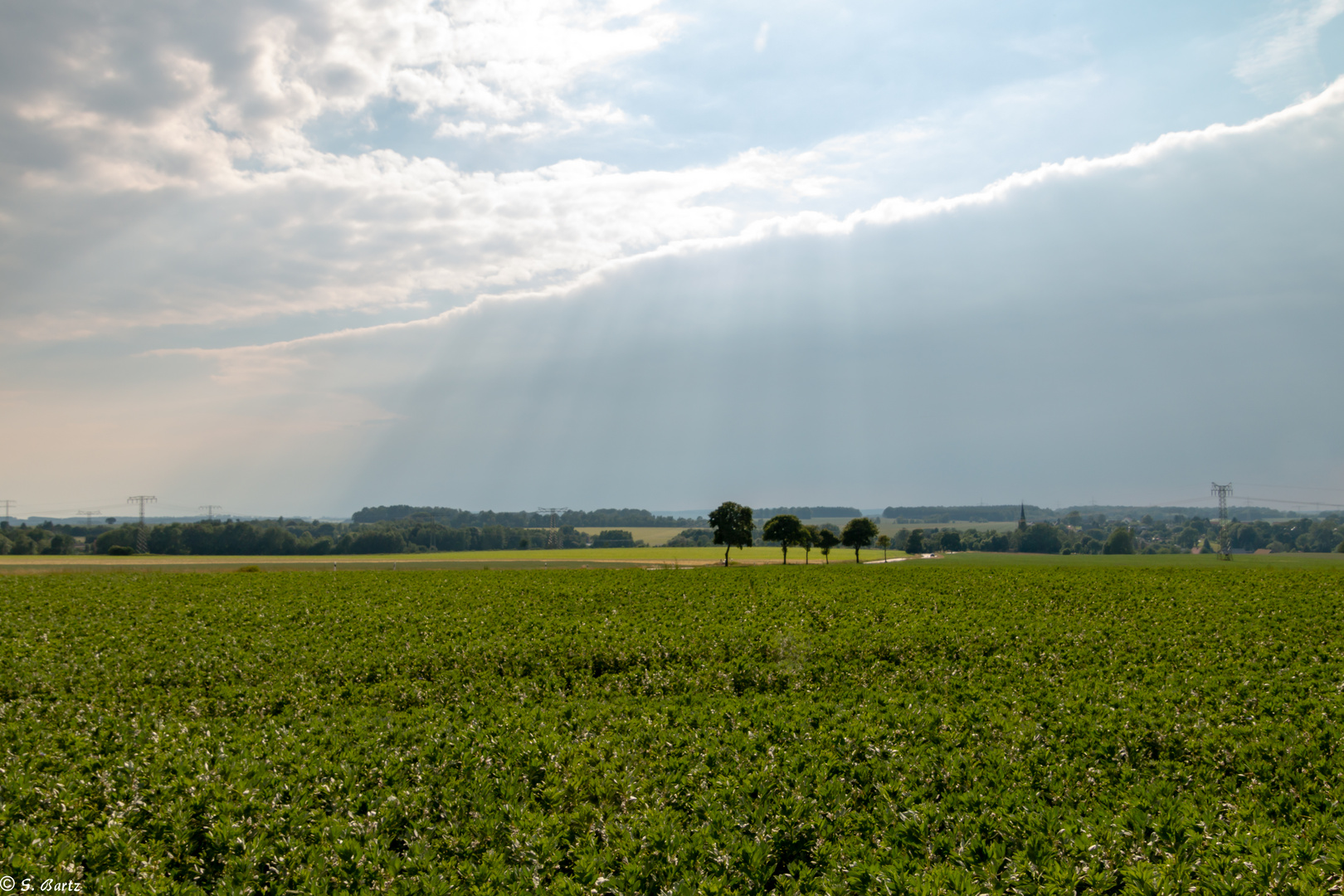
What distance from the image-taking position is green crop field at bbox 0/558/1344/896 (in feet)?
23.5

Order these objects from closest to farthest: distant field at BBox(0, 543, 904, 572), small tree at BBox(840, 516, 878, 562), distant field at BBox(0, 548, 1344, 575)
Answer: distant field at BBox(0, 548, 1344, 575), distant field at BBox(0, 543, 904, 572), small tree at BBox(840, 516, 878, 562)

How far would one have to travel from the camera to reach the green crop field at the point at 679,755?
7176 millimetres

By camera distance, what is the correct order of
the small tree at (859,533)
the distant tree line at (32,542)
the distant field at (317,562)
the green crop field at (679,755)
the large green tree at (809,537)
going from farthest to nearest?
the distant tree line at (32,542) → the small tree at (859,533) → the large green tree at (809,537) → the distant field at (317,562) → the green crop field at (679,755)

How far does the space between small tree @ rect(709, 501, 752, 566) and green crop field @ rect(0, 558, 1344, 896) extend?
52106mm

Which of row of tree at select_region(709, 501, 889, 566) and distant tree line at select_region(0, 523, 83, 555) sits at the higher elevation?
row of tree at select_region(709, 501, 889, 566)

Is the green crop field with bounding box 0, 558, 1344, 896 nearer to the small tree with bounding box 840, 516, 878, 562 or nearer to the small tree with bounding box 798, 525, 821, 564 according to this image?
the small tree with bounding box 840, 516, 878, 562

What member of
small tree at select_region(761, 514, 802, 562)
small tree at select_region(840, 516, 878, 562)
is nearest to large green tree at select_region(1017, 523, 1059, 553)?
small tree at select_region(840, 516, 878, 562)

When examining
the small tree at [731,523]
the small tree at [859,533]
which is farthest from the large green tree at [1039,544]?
the small tree at [731,523]

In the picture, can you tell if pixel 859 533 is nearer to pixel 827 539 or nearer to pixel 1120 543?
pixel 827 539

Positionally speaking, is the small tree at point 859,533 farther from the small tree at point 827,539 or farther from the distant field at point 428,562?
the distant field at point 428,562

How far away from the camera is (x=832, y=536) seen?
284 ft

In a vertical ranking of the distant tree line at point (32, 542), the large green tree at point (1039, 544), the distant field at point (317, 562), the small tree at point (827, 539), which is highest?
the small tree at point (827, 539)

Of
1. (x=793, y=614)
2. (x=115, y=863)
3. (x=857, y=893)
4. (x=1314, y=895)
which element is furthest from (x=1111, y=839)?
(x=793, y=614)

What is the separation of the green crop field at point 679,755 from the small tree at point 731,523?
52106 millimetres
